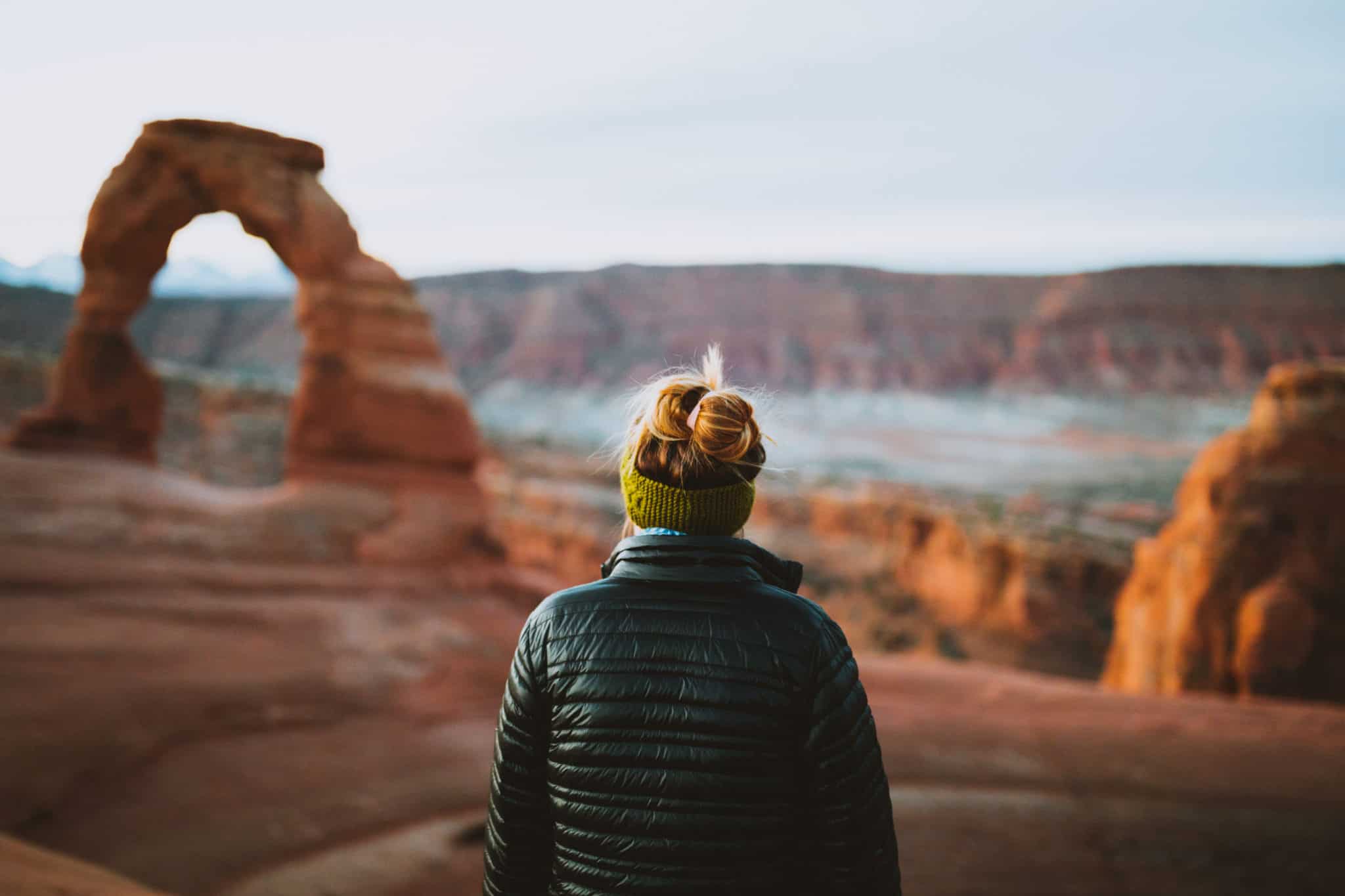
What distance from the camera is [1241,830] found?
18.1 ft

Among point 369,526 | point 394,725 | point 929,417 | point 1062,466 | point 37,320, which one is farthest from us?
point 929,417

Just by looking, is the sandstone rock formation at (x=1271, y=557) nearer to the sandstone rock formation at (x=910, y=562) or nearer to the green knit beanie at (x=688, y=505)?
the sandstone rock formation at (x=910, y=562)

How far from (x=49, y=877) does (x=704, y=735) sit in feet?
8.23

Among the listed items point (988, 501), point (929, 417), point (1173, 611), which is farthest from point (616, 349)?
point (1173, 611)

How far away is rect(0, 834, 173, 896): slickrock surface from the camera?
2.63 meters

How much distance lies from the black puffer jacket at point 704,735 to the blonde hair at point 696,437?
0.39 feet

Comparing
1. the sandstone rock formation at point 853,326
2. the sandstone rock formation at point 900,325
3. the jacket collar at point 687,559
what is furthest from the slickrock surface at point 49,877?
the sandstone rock formation at point 900,325

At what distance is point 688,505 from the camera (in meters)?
1.62

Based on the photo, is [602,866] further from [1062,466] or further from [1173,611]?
[1062,466]

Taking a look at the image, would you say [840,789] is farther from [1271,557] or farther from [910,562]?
[910,562]

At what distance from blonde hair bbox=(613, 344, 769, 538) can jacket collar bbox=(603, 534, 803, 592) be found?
4.0 inches

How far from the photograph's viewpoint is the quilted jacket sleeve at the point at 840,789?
155 centimetres

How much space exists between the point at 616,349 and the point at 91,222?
165 feet

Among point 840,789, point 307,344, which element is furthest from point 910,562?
point 840,789
